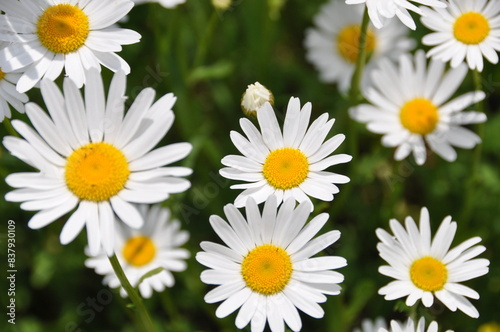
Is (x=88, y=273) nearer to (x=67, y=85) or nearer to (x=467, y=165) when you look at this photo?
(x=67, y=85)

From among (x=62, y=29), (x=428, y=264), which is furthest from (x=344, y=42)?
(x=62, y=29)

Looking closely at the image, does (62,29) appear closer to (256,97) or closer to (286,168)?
(256,97)

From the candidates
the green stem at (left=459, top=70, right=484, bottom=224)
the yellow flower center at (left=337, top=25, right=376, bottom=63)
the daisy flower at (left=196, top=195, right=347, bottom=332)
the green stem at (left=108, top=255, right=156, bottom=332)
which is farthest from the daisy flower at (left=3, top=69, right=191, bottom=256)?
the yellow flower center at (left=337, top=25, right=376, bottom=63)

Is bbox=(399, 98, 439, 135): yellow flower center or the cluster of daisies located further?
bbox=(399, 98, 439, 135): yellow flower center

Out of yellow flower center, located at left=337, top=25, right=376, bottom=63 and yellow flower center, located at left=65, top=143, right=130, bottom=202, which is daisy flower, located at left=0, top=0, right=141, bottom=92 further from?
yellow flower center, located at left=337, top=25, right=376, bottom=63

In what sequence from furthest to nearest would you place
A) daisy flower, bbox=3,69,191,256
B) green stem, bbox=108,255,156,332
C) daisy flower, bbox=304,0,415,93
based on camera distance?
daisy flower, bbox=304,0,415,93 → green stem, bbox=108,255,156,332 → daisy flower, bbox=3,69,191,256

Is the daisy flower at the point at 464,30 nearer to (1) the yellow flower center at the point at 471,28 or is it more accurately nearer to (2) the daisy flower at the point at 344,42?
(1) the yellow flower center at the point at 471,28

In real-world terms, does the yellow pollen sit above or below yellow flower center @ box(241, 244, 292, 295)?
above

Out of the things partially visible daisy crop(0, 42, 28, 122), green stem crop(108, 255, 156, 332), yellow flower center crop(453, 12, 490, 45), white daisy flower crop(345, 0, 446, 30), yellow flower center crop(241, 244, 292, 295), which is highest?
yellow flower center crop(453, 12, 490, 45)

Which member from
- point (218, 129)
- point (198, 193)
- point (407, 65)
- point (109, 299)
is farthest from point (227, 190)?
point (407, 65)
